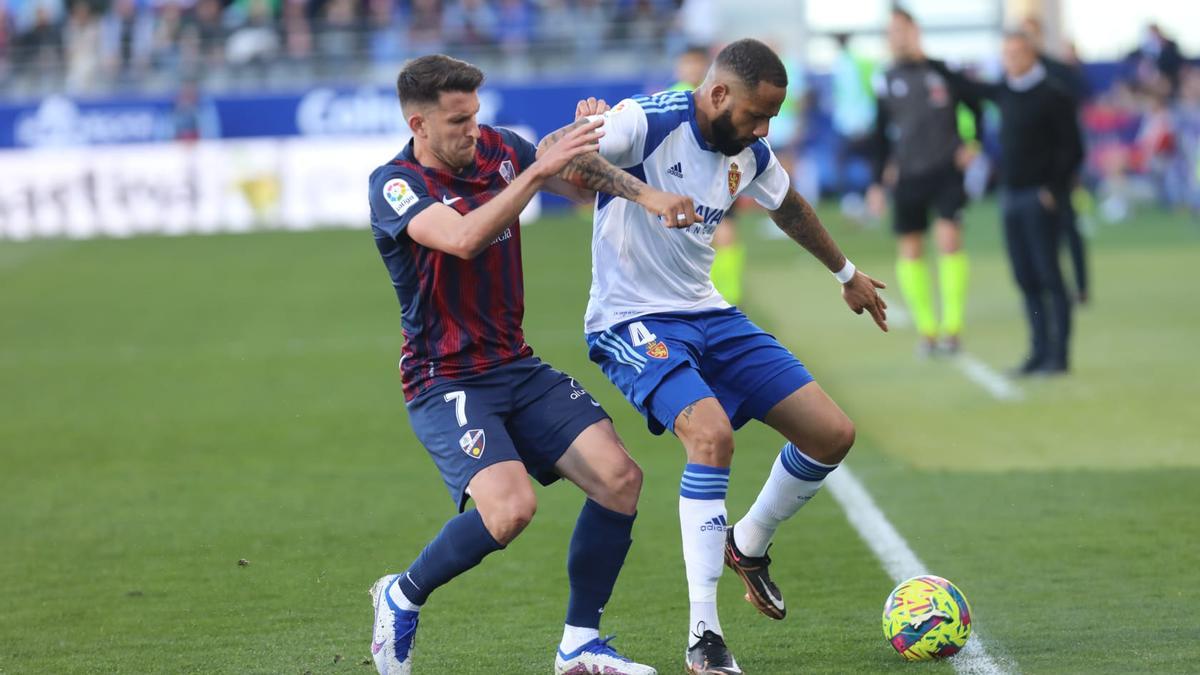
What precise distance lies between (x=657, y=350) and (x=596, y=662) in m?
1.08

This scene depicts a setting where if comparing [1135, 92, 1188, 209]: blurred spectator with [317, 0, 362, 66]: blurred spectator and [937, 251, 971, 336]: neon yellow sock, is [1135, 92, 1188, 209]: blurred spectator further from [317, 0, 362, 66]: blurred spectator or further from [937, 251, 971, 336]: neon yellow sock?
[317, 0, 362, 66]: blurred spectator

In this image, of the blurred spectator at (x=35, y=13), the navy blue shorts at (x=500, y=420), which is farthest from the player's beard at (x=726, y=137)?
the blurred spectator at (x=35, y=13)

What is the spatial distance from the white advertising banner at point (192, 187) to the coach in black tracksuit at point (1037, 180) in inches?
616

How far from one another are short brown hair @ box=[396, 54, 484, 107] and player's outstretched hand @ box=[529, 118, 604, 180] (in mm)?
354

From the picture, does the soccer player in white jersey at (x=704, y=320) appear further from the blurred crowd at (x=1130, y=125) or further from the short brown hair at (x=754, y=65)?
the blurred crowd at (x=1130, y=125)

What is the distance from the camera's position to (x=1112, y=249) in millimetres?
21000

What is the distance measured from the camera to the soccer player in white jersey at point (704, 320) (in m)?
5.41

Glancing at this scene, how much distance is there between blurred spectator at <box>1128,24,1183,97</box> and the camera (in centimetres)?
2759

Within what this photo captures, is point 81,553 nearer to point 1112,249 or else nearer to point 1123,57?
point 1112,249

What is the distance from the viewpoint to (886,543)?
23.7ft

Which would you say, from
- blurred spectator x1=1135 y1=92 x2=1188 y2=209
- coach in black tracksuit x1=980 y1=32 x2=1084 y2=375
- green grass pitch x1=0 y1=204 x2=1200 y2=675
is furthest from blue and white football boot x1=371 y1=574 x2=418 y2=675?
blurred spectator x1=1135 y1=92 x2=1188 y2=209

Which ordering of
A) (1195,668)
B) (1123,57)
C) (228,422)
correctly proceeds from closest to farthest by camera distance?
(1195,668)
(228,422)
(1123,57)

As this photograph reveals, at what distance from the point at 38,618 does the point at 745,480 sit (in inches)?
149

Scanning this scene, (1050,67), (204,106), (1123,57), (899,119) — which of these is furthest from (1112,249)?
(204,106)
